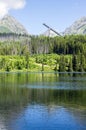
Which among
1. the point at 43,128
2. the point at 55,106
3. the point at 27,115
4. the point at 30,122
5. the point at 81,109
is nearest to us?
the point at 43,128

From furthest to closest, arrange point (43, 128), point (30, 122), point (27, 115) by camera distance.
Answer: point (27, 115), point (30, 122), point (43, 128)

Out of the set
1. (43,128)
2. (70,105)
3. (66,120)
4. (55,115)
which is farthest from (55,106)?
(43,128)

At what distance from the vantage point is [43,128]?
151 feet

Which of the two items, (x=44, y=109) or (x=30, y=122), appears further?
(x=44, y=109)

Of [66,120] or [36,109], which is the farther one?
[36,109]

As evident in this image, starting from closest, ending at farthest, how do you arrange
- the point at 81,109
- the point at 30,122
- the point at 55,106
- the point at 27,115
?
the point at 30,122 → the point at 27,115 → the point at 81,109 → the point at 55,106

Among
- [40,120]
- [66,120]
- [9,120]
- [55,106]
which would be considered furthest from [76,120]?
[55,106]

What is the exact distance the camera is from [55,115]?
183 feet

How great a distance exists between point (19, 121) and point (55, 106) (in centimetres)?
1766

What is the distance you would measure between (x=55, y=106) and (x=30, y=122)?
57.2ft

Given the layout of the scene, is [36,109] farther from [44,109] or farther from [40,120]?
[40,120]

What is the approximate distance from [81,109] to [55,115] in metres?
8.07

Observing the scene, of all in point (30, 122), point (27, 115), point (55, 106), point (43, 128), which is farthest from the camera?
point (55, 106)

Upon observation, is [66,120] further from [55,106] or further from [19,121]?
[55,106]
